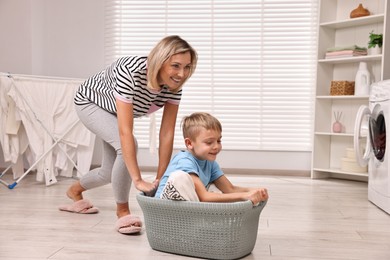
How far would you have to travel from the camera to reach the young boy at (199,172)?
1.76 meters

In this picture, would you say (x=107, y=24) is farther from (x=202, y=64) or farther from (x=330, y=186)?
(x=330, y=186)

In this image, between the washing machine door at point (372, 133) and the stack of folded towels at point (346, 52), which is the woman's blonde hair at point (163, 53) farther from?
the stack of folded towels at point (346, 52)

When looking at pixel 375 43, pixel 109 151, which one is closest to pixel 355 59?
pixel 375 43

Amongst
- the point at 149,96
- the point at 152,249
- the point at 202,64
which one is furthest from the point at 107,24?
the point at 152,249

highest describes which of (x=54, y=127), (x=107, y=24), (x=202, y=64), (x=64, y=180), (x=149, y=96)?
(x=107, y=24)

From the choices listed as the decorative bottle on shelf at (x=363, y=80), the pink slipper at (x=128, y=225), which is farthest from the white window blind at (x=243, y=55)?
the pink slipper at (x=128, y=225)

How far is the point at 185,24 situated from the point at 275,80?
90 centimetres

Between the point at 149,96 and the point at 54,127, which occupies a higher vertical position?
the point at 149,96

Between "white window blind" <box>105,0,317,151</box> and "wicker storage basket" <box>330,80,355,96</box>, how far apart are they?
0.86 ft

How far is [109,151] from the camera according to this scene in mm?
2506

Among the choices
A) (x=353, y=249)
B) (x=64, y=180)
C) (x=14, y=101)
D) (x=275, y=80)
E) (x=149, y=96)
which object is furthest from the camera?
(x=275, y=80)

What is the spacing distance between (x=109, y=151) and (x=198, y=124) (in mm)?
747

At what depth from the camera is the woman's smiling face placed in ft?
6.57

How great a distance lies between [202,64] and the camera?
437 cm
